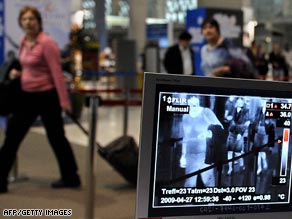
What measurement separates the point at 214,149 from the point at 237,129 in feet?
0.34

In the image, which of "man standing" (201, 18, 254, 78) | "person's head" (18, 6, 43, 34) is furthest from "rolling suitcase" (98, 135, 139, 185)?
"person's head" (18, 6, 43, 34)

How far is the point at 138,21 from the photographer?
25.5 metres

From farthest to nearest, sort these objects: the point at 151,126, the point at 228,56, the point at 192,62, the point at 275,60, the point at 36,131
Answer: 1. the point at 275,60
2. the point at 36,131
3. the point at 192,62
4. the point at 228,56
5. the point at 151,126

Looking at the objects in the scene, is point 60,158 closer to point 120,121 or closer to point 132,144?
point 132,144

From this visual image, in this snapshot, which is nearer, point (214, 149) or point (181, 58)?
point (214, 149)

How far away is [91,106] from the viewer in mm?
4094

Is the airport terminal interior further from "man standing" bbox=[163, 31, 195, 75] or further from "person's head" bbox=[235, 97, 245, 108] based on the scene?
"man standing" bbox=[163, 31, 195, 75]

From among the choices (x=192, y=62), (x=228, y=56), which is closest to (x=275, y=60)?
(x=192, y=62)

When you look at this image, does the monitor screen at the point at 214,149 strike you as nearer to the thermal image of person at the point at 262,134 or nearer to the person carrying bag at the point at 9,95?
the thermal image of person at the point at 262,134

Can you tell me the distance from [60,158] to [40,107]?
22.2 inches

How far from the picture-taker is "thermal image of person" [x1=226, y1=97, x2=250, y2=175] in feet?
5.51

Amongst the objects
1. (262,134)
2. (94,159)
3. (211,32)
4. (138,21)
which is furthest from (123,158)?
(138,21)

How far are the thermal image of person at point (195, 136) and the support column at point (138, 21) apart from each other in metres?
23.7

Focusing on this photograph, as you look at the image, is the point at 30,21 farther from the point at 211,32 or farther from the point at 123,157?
the point at 211,32
